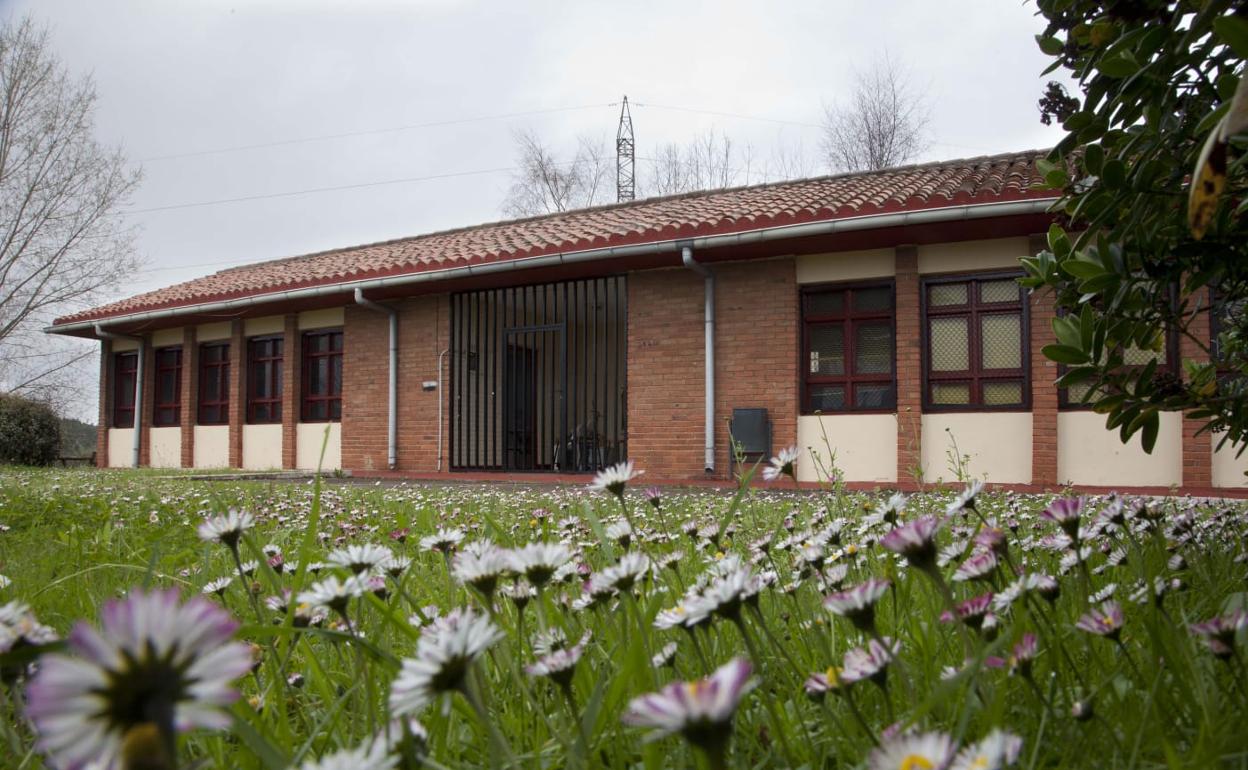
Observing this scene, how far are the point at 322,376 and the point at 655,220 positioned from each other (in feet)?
21.9

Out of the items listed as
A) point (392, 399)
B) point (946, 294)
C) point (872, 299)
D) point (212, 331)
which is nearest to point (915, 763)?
point (946, 294)

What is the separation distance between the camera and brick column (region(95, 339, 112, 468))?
16375 mm

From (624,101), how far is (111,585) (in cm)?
2720

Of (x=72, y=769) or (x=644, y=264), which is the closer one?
(x=72, y=769)

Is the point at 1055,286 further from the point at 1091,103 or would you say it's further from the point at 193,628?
the point at 193,628

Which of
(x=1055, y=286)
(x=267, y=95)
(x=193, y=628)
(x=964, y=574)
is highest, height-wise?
(x=267, y=95)

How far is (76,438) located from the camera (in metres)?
23.2

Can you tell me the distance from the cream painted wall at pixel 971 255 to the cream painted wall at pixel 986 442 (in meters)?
1.75

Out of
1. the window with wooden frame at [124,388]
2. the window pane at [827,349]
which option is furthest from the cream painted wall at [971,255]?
the window with wooden frame at [124,388]

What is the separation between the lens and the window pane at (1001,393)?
30.5 feet

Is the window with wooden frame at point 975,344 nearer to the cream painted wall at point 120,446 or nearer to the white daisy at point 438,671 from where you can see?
the white daisy at point 438,671

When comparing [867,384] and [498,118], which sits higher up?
[498,118]

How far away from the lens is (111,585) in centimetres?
237

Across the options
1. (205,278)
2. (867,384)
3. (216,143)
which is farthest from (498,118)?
(867,384)
